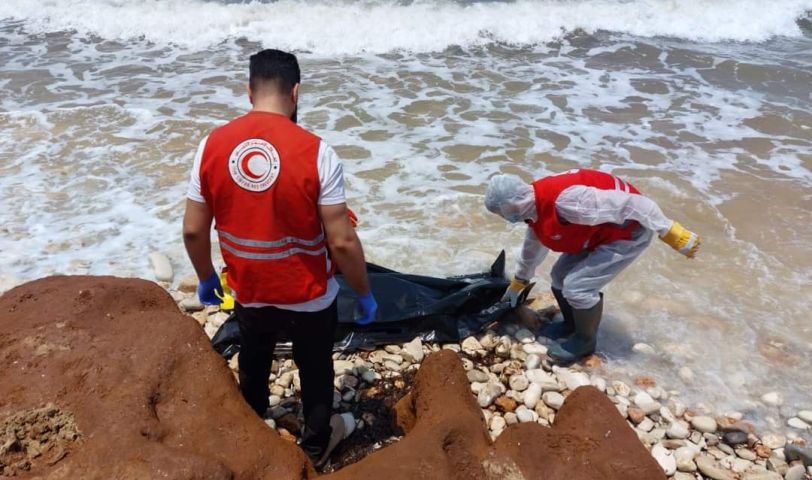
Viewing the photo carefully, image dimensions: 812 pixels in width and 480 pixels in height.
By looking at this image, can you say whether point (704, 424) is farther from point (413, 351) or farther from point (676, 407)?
point (413, 351)

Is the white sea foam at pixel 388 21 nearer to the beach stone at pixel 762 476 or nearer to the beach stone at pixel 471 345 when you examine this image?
the beach stone at pixel 471 345

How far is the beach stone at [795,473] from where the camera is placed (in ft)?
9.59

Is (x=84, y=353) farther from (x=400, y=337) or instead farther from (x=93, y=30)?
(x=93, y=30)

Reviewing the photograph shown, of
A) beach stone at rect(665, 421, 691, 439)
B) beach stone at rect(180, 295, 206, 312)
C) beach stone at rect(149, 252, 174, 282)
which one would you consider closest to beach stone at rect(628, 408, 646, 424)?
beach stone at rect(665, 421, 691, 439)

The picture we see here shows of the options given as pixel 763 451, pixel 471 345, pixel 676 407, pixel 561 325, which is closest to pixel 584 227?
pixel 561 325

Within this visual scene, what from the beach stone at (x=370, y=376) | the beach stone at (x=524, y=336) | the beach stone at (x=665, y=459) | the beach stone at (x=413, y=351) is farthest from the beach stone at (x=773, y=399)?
the beach stone at (x=370, y=376)

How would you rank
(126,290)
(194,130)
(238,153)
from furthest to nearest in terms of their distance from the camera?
(194,130) < (126,290) < (238,153)

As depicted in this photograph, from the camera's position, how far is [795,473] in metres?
2.93

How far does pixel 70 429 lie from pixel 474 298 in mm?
2468

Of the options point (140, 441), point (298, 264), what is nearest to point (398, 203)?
point (298, 264)

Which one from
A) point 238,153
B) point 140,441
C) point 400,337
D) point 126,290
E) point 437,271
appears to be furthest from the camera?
point 437,271

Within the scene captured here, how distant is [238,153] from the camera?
210 cm

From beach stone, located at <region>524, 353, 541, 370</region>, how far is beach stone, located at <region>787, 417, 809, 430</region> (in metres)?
1.35

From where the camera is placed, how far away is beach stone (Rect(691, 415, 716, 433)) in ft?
10.6
